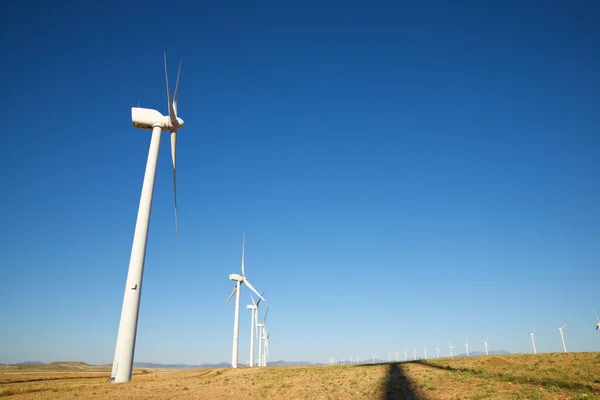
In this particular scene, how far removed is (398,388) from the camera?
29.3 m

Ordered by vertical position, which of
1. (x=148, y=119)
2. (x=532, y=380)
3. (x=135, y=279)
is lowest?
(x=532, y=380)

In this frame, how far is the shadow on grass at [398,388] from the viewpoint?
26.2 m

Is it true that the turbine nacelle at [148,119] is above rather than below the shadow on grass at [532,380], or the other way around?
above

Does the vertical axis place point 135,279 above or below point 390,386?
above

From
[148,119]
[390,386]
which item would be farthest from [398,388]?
[148,119]

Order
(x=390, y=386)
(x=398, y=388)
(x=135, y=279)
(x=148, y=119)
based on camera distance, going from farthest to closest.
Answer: (x=148, y=119) → (x=390, y=386) → (x=398, y=388) → (x=135, y=279)

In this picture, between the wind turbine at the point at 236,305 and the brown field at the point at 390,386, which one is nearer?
the brown field at the point at 390,386

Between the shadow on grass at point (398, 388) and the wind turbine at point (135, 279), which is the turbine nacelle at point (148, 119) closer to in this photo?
the wind turbine at point (135, 279)

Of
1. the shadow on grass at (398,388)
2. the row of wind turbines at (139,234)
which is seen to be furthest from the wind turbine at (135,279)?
the shadow on grass at (398,388)

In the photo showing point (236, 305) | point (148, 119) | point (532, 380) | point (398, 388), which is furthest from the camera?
point (236, 305)

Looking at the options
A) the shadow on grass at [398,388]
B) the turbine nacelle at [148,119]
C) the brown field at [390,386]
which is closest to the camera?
the brown field at [390,386]

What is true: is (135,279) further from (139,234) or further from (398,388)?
(398,388)

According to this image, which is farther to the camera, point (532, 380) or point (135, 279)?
point (532, 380)

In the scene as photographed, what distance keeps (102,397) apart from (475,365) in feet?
116
